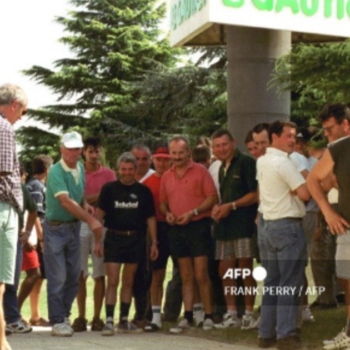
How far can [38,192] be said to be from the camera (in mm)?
12258

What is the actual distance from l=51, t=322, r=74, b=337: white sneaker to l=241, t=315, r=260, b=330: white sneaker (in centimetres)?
166

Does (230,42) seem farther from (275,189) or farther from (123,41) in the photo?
(123,41)

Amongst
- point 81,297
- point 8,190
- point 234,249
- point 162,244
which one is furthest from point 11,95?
point 81,297

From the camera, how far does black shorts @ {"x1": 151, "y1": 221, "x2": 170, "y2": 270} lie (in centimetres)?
1108

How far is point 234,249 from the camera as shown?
408 inches

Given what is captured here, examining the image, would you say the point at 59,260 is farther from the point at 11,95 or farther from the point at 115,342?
the point at 11,95

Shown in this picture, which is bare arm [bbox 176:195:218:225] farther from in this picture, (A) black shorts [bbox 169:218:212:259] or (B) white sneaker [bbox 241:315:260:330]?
(B) white sneaker [bbox 241:315:260:330]

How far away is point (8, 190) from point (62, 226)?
265cm

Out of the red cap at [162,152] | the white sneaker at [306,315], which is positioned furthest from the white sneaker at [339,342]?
the red cap at [162,152]

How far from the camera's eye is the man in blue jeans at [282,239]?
28.7ft

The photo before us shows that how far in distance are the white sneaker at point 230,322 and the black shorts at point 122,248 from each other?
1.07m

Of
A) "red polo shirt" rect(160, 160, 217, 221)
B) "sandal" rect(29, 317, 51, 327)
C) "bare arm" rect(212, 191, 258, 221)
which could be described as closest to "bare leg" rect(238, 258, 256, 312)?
"bare arm" rect(212, 191, 258, 221)

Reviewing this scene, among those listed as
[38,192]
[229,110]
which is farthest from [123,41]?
[38,192]

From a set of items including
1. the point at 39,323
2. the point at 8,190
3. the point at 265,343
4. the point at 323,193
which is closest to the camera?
the point at 8,190
